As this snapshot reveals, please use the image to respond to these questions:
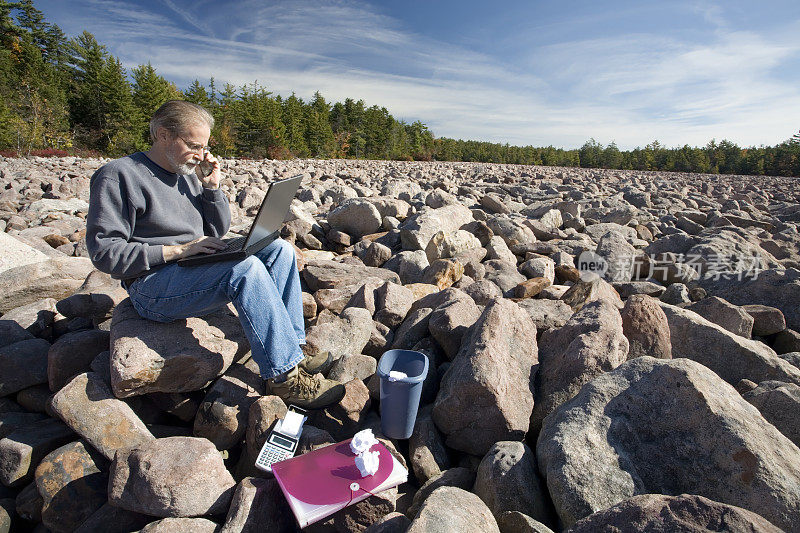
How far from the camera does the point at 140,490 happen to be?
2.07m

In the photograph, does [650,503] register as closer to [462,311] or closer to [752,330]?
[462,311]

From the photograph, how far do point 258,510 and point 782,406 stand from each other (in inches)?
112

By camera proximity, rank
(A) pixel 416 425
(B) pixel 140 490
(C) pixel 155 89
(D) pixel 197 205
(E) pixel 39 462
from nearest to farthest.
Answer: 1. (B) pixel 140 490
2. (E) pixel 39 462
3. (A) pixel 416 425
4. (D) pixel 197 205
5. (C) pixel 155 89

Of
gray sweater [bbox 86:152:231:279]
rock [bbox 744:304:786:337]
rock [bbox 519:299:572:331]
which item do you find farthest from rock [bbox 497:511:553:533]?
rock [bbox 744:304:786:337]

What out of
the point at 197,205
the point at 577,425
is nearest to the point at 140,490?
the point at 197,205

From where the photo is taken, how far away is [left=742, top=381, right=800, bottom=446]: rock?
7.88 ft

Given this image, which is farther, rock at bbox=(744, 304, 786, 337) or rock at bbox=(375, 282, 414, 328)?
rock at bbox=(744, 304, 786, 337)

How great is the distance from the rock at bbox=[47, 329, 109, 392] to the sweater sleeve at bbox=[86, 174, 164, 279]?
704 mm

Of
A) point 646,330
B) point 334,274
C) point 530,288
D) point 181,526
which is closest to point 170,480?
point 181,526

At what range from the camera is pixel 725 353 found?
3.17 meters

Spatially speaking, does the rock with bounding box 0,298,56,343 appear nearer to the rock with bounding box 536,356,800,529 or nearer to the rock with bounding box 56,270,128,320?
the rock with bounding box 56,270,128,320

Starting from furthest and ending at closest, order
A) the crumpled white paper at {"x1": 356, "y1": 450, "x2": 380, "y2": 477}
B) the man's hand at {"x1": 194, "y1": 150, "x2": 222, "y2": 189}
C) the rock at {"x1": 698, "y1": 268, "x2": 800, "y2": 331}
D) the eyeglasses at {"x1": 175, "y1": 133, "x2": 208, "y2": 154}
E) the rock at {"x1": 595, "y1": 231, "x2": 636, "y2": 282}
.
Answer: the rock at {"x1": 595, "y1": 231, "x2": 636, "y2": 282} < the rock at {"x1": 698, "y1": 268, "x2": 800, "y2": 331} < the man's hand at {"x1": 194, "y1": 150, "x2": 222, "y2": 189} < the eyeglasses at {"x1": 175, "y1": 133, "x2": 208, "y2": 154} < the crumpled white paper at {"x1": 356, "y1": 450, "x2": 380, "y2": 477}

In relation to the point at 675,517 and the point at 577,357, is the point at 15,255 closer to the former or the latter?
the point at 577,357

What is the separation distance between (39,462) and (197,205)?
1.80 m
